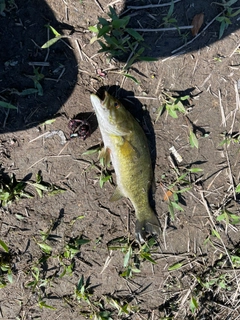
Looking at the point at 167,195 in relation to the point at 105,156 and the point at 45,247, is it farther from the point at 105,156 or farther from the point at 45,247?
the point at 45,247

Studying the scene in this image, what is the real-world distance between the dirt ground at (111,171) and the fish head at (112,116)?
0.36m

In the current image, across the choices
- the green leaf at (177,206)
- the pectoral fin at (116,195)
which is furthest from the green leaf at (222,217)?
the pectoral fin at (116,195)

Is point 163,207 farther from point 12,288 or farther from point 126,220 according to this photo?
point 12,288

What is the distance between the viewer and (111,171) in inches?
140

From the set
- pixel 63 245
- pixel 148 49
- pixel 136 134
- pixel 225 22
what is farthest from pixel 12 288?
pixel 225 22

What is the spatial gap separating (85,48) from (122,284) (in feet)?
8.82

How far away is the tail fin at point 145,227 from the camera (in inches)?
141

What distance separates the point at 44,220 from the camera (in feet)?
11.8

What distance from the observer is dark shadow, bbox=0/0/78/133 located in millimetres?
3209

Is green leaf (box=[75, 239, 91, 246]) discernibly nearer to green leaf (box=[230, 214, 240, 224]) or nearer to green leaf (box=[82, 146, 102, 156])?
green leaf (box=[82, 146, 102, 156])

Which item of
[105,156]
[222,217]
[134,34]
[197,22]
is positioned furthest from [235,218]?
[134,34]

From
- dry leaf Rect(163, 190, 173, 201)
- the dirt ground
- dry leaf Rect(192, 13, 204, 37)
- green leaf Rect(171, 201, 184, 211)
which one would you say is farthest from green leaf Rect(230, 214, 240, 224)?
dry leaf Rect(192, 13, 204, 37)

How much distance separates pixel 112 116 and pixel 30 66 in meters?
1.02

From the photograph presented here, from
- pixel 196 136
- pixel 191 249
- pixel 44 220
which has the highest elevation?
pixel 196 136
